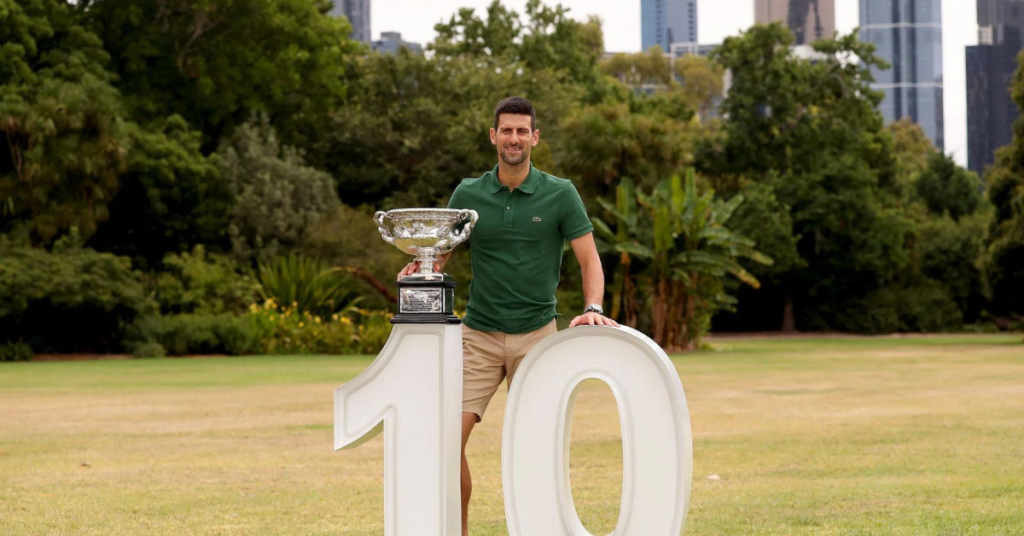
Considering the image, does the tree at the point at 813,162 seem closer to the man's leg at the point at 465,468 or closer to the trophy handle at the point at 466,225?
the man's leg at the point at 465,468

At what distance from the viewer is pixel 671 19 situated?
562 ft

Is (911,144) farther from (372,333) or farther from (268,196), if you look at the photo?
(372,333)

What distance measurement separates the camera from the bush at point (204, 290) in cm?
2930

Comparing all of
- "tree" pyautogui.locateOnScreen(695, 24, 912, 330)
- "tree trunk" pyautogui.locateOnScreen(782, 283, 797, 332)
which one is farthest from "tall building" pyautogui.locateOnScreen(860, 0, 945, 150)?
"tree trunk" pyautogui.locateOnScreen(782, 283, 797, 332)

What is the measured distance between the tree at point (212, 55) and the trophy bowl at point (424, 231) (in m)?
30.1

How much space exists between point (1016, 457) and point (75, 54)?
1075 inches

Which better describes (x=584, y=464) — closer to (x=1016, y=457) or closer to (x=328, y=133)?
(x=1016, y=457)

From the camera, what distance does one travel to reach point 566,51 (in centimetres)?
4872

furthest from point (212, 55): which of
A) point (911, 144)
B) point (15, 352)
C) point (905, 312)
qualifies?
point (911, 144)

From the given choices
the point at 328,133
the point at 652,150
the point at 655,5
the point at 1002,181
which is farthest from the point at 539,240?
the point at 655,5

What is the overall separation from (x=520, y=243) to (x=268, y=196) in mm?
27684

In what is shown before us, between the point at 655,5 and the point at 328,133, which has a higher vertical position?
the point at 655,5

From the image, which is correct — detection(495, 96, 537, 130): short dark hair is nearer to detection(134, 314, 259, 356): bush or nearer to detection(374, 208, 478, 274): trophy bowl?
detection(374, 208, 478, 274): trophy bowl

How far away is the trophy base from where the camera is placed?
516cm
